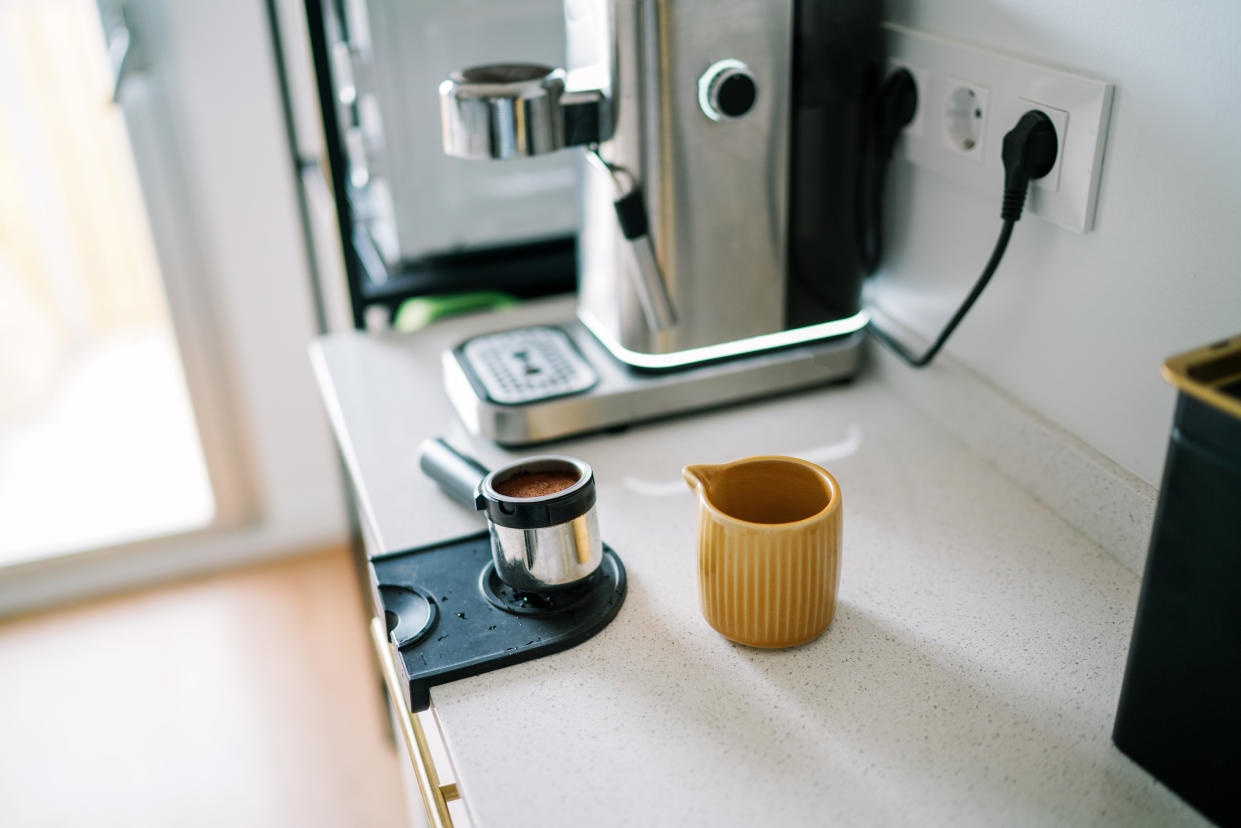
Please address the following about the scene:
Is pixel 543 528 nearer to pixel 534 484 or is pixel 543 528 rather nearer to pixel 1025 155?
pixel 534 484

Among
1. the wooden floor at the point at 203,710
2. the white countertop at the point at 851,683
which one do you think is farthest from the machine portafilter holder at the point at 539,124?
the wooden floor at the point at 203,710

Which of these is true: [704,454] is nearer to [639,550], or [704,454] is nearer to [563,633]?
[639,550]

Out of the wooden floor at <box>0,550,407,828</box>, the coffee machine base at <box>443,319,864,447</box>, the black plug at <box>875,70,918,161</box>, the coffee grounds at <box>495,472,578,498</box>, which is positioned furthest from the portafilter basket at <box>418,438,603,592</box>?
the wooden floor at <box>0,550,407,828</box>

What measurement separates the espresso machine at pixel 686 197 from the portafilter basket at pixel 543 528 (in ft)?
0.52

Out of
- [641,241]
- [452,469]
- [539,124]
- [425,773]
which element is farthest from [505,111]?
[425,773]

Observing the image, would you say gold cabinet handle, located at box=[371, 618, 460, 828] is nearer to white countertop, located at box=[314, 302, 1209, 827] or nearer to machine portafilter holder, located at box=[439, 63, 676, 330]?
white countertop, located at box=[314, 302, 1209, 827]

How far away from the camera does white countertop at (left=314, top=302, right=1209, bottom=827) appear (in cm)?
55

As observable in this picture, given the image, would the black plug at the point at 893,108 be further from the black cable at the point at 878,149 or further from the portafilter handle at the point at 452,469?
the portafilter handle at the point at 452,469

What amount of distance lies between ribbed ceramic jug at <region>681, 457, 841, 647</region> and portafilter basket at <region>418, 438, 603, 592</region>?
8 centimetres

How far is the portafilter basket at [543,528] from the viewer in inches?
26.0

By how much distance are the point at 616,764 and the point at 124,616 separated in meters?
1.61

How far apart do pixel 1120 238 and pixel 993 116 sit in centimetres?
14

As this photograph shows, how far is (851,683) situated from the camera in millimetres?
624

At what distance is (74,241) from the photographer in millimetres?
2057
